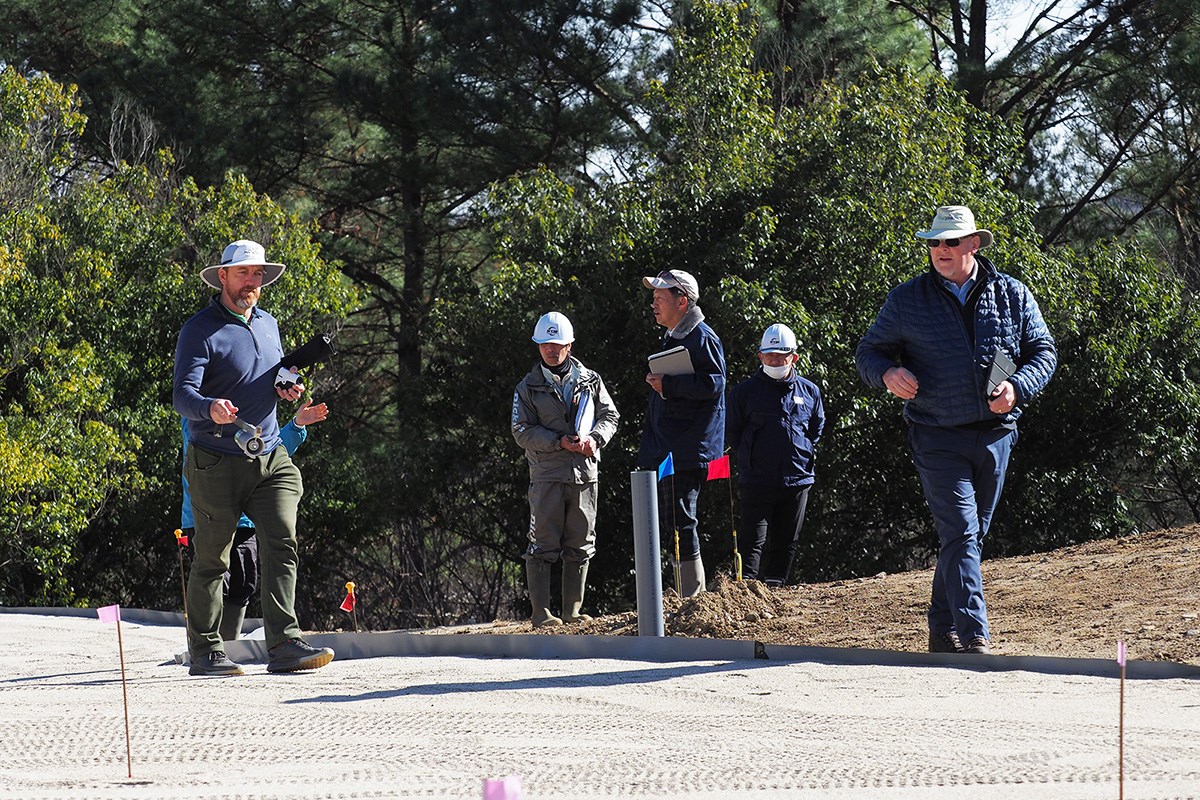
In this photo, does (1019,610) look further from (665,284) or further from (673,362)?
(665,284)

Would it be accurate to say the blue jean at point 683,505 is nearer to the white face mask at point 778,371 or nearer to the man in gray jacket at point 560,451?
the man in gray jacket at point 560,451

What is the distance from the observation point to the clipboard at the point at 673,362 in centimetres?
929

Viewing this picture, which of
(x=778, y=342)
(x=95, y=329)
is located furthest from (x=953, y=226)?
(x=95, y=329)

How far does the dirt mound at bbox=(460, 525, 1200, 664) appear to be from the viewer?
757 cm

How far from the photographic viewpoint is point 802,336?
18.3 meters

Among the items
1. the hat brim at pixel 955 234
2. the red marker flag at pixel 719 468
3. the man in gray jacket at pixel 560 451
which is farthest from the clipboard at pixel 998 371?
the man in gray jacket at pixel 560 451

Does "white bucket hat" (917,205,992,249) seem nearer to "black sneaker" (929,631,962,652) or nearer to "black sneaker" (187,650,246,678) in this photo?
"black sneaker" (929,631,962,652)

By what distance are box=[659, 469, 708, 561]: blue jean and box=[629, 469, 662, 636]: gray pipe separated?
1045 mm

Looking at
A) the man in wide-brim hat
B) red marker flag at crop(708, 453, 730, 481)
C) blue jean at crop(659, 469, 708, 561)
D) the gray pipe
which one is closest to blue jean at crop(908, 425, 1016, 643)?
the gray pipe

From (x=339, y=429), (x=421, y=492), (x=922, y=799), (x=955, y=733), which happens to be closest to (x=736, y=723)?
(x=955, y=733)

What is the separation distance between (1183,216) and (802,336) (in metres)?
11.3

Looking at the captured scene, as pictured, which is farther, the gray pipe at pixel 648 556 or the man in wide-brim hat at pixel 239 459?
the gray pipe at pixel 648 556

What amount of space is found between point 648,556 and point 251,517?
80.7 inches

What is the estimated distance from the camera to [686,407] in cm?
→ 961
